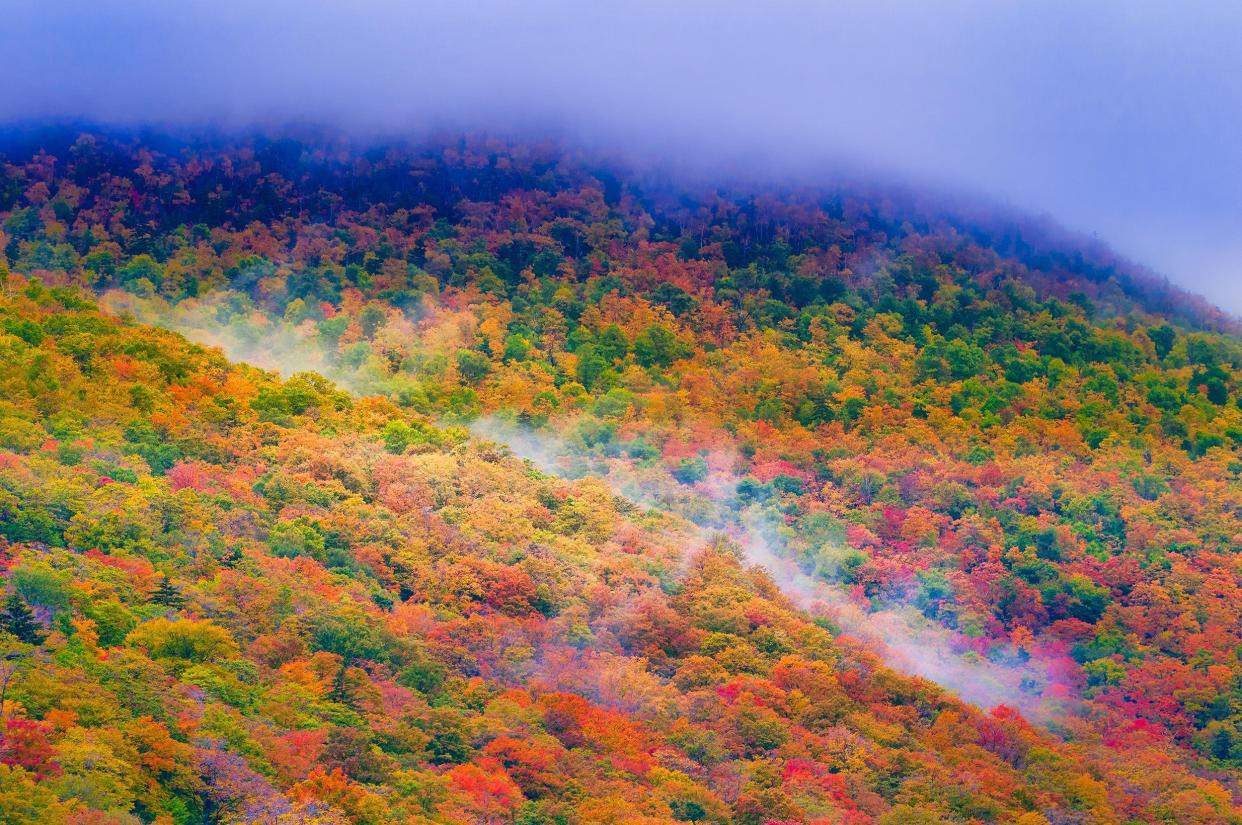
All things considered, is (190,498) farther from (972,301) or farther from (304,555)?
(972,301)

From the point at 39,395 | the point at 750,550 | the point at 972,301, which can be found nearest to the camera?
the point at 39,395

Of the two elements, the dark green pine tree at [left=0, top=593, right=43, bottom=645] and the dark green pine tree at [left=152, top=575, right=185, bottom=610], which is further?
the dark green pine tree at [left=152, top=575, right=185, bottom=610]

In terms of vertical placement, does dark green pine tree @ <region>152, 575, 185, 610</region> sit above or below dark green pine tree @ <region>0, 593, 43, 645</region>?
below

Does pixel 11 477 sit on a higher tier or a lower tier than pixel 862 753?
higher

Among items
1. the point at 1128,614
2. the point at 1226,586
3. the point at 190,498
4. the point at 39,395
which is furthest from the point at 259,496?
the point at 1226,586
